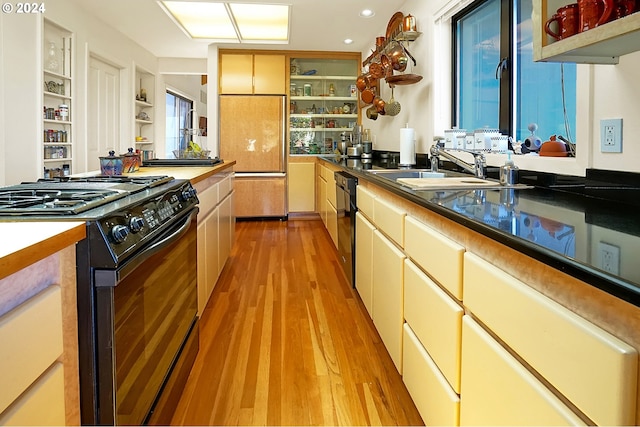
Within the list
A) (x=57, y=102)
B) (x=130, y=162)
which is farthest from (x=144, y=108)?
(x=130, y=162)

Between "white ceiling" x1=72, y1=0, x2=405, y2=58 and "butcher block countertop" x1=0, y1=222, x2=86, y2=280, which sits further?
"white ceiling" x1=72, y1=0, x2=405, y2=58

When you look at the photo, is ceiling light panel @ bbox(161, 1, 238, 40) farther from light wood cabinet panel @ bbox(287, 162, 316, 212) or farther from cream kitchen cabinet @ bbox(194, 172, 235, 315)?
light wood cabinet panel @ bbox(287, 162, 316, 212)

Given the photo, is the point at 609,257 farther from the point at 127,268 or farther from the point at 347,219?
the point at 347,219

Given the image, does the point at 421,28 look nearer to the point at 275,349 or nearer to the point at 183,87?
the point at 275,349

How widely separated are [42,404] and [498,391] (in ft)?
2.91

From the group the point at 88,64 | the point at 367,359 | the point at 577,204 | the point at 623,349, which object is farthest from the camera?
the point at 88,64

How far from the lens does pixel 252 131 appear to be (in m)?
6.11

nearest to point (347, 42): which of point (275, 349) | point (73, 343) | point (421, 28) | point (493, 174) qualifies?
point (421, 28)

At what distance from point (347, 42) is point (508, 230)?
5258 millimetres

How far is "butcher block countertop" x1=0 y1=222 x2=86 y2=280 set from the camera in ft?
2.27

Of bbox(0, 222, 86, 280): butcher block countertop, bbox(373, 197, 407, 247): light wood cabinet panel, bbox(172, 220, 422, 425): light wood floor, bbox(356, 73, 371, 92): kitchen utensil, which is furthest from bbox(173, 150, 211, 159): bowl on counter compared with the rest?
bbox(0, 222, 86, 280): butcher block countertop

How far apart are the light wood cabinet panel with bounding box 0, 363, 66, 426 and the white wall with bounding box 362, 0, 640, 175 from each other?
1.60m

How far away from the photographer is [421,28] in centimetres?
359

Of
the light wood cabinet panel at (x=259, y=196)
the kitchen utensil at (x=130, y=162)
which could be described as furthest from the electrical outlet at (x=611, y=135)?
the light wood cabinet panel at (x=259, y=196)
